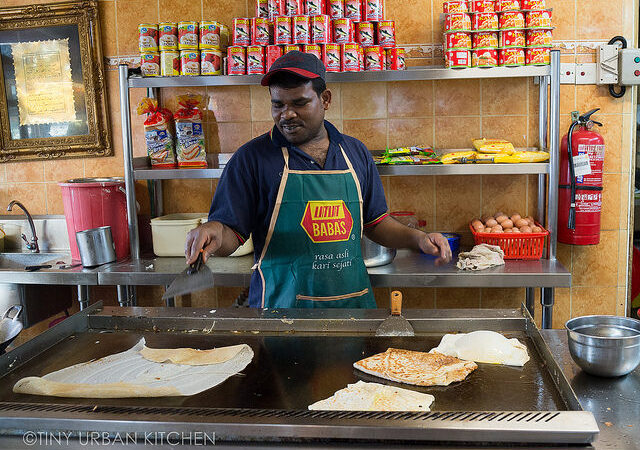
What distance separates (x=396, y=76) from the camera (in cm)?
317

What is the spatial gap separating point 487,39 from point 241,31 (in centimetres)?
129

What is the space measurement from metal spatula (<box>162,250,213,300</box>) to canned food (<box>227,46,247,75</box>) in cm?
167

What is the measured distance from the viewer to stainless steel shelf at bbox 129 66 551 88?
3117 millimetres

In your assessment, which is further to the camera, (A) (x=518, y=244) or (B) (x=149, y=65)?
(B) (x=149, y=65)

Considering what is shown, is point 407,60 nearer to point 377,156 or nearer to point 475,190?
point 377,156

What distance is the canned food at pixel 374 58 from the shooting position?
126 inches

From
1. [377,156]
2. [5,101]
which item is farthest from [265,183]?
[5,101]

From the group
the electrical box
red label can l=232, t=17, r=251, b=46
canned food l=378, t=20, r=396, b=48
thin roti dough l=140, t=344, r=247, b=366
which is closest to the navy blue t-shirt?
thin roti dough l=140, t=344, r=247, b=366

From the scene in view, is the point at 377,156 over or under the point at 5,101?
under

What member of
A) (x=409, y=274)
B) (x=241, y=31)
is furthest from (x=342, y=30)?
(x=409, y=274)

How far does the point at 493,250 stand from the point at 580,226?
1.87ft

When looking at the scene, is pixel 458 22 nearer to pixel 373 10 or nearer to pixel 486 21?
pixel 486 21

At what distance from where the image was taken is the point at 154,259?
3.52 meters

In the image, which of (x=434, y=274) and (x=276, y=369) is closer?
(x=276, y=369)
